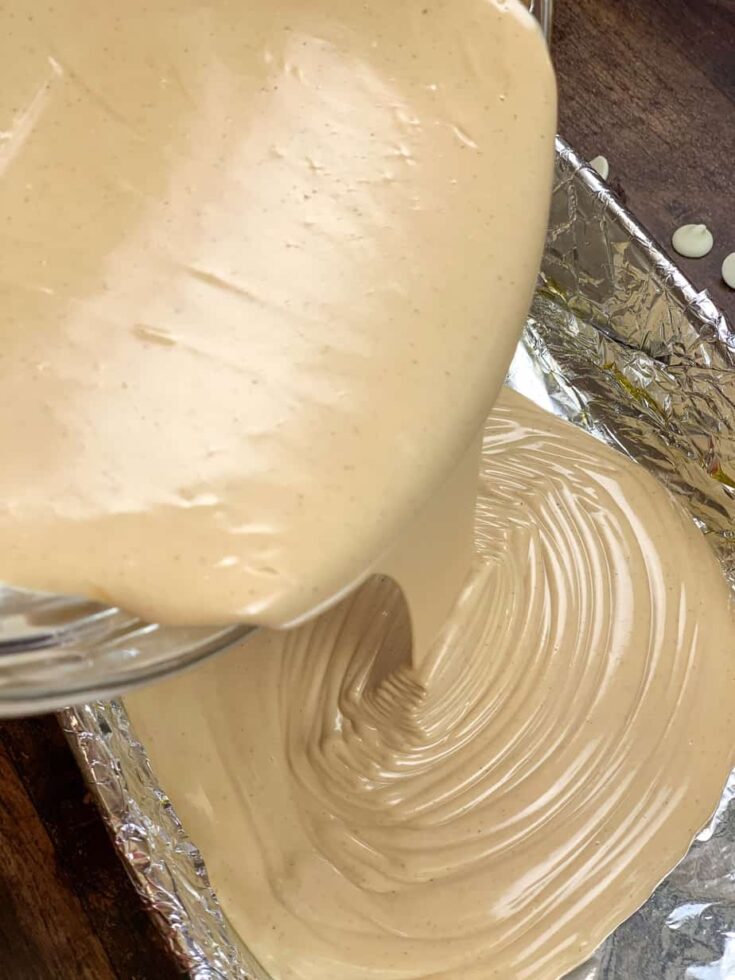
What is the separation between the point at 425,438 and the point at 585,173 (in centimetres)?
70

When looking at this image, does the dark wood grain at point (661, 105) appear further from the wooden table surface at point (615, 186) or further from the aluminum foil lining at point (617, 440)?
the aluminum foil lining at point (617, 440)

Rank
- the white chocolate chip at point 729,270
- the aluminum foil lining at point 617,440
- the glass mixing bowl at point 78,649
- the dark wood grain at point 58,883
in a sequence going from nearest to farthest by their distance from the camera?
the glass mixing bowl at point 78,649, the aluminum foil lining at point 617,440, the dark wood grain at point 58,883, the white chocolate chip at point 729,270

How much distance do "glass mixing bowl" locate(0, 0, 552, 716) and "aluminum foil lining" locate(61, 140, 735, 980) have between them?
358 mm

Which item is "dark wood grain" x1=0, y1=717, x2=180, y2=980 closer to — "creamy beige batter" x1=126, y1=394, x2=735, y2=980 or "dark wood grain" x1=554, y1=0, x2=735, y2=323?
"creamy beige batter" x1=126, y1=394, x2=735, y2=980

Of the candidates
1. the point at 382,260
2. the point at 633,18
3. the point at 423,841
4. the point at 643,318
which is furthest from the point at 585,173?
the point at 423,841

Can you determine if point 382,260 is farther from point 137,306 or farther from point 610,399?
point 610,399

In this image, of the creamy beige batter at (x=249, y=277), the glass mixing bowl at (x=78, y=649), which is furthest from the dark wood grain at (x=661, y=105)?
the glass mixing bowl at (x=78, y=649)

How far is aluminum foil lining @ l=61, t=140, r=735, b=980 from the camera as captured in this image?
97 cm

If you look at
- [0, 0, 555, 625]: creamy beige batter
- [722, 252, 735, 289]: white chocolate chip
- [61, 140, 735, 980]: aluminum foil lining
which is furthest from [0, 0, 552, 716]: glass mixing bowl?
[722, 252, 735, 289]: white chocolate chip

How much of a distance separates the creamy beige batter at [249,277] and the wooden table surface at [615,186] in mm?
633

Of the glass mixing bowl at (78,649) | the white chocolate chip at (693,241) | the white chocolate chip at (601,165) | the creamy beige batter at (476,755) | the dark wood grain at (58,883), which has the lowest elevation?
the dark wood grain at (58,883)

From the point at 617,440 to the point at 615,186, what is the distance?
344mm

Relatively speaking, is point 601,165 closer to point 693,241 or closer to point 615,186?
point 615,186

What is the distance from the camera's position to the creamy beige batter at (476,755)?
3.34ft
